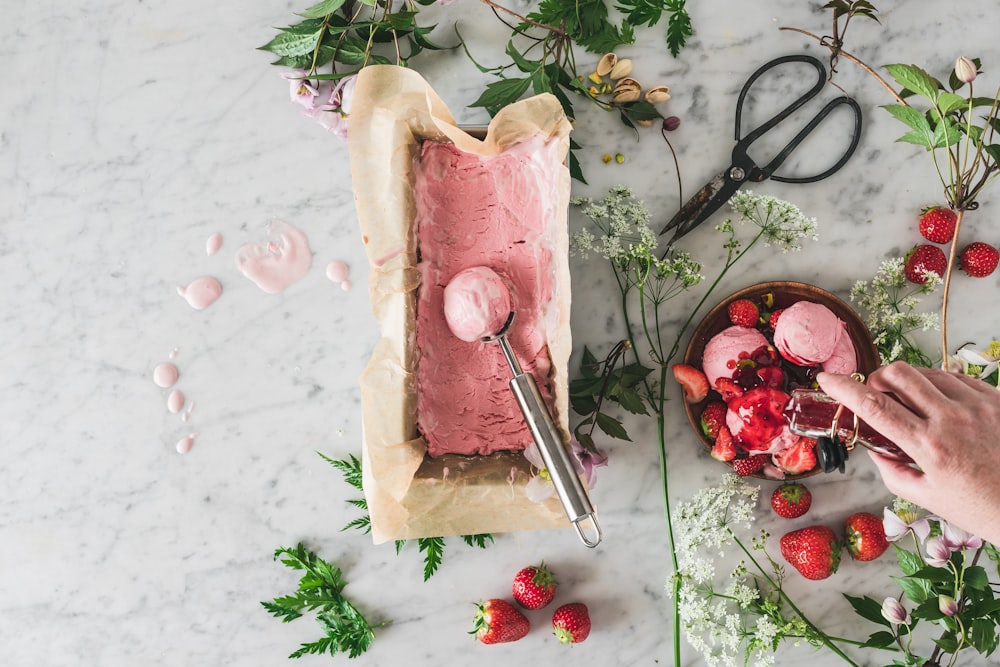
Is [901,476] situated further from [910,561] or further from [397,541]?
[397,541]

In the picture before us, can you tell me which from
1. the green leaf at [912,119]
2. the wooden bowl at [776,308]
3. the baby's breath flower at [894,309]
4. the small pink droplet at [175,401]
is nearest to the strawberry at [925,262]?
the baby's breath flower at [894,309]

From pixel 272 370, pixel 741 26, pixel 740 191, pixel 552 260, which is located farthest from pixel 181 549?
pixel 741 26

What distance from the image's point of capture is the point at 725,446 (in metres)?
1.38

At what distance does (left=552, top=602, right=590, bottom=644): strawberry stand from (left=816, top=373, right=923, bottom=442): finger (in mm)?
752

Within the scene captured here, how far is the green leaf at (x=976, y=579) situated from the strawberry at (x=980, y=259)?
628mm

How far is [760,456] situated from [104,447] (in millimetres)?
1402

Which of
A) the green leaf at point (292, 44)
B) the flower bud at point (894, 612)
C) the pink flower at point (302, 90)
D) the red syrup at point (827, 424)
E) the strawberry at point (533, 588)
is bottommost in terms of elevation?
the strawberry at point (533, 588)

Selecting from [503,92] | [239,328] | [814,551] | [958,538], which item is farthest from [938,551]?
[239,328]

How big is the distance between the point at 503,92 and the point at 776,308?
711 mm

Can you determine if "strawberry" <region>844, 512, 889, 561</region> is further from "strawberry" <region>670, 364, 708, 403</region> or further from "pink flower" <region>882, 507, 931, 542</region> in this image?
"strawberry" <region>670, 364, 708, 403</region>

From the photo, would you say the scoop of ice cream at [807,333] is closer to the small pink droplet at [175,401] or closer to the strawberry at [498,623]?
the strawberry at [498,623]

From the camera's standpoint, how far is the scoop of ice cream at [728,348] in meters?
1.36

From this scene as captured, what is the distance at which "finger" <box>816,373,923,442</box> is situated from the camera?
977mm

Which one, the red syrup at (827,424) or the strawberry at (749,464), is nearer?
the red syrup at (827,424)
